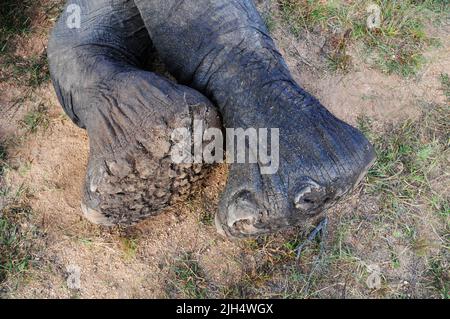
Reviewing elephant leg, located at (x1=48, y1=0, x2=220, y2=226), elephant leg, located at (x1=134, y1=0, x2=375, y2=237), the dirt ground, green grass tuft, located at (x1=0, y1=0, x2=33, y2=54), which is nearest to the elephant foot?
elephant leg, located at (x1=48, y1=0, x2=220, y2=226)

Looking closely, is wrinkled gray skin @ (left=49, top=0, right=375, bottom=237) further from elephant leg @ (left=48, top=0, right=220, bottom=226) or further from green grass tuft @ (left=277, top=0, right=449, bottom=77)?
green grass tuft @ (left=277, top=0, right=449, bottom=77)

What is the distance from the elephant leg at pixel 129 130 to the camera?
4.90 feet

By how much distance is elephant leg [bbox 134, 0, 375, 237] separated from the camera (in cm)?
144

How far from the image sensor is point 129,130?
151 cm

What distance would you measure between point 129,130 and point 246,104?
357mm

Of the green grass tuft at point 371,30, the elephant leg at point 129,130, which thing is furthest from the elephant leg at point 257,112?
the green grass tuft at point 371,30

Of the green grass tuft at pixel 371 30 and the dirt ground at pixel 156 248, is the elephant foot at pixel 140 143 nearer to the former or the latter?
the dirt ground at pixel 156 248

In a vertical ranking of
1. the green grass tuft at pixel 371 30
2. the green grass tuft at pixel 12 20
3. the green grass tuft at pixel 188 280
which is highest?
the green grass tuft at pixel 12 20

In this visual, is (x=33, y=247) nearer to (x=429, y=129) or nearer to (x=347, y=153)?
(x=347, y=153)

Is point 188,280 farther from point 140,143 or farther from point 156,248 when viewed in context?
point 140,143

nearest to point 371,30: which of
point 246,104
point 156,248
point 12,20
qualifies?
point 246,104

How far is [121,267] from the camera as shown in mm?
1939

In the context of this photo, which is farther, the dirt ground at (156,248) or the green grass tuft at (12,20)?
the green grass tuft at (12,20)

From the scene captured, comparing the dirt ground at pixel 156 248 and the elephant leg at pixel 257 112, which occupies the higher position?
the elephant leg at pixel 257 112
